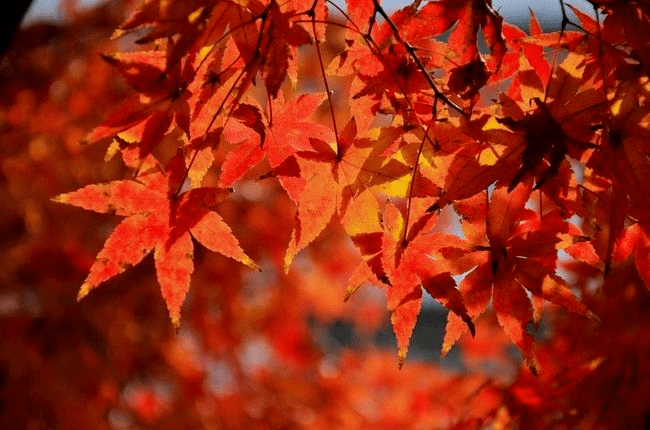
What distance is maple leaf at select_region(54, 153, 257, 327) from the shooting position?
926mm

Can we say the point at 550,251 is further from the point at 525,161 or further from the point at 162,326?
the point at 162,326

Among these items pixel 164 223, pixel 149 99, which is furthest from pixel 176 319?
pixel 149 99

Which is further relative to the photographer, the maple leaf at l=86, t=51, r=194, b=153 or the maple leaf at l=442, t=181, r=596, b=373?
the maple leaf at l=442, t=181, r=596, b=373

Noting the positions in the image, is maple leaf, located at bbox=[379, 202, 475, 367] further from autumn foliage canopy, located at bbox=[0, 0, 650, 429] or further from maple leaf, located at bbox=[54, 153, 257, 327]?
maple leaf, located at bbox=[54, 153, 257, 327]

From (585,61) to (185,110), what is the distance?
52 cm

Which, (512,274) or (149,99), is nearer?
(149,99)

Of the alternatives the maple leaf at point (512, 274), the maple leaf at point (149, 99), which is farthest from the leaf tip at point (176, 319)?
the maple leaf at point (512, 274)

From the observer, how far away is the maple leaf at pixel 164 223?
926mm

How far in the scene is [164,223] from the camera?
3.10ft

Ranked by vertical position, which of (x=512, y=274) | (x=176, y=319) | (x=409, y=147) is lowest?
(x=176, y=319)

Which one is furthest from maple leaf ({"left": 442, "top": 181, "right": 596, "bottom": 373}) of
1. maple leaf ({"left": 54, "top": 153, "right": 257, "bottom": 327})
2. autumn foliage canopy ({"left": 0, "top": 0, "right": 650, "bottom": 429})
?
maple leaf ({"left": 54, "top": 153, "right": 257, "bottom": 327})

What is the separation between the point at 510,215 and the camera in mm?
898

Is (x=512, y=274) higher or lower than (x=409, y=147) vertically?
lower

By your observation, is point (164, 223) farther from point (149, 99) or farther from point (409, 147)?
point (409, 147)
